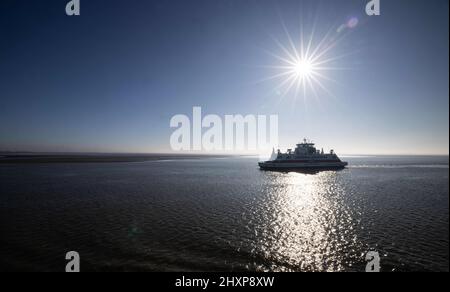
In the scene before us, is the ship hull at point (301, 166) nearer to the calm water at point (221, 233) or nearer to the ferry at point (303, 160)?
the ferry at point (303, 160)

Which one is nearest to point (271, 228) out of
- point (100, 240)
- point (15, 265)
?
point (100, 240)

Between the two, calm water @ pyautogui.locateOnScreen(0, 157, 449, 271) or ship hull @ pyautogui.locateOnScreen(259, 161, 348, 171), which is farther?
ship hull @ pyautogui.locateOnScreen(259, 161, 348, 171)

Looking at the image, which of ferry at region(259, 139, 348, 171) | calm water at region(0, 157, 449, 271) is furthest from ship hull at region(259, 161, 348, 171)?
calm water at region(0, 157, 449, 271)

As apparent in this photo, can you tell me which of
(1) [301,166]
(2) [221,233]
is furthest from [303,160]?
(2) [221,233]

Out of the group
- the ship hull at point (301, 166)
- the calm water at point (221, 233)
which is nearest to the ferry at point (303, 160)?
the ship hull at point (301, 166)

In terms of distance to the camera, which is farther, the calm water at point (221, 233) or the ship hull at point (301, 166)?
the ship hull at point (301, 166)

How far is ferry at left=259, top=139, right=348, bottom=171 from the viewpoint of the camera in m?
77.3

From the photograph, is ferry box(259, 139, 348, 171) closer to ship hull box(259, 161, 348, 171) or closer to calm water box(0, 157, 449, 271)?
ship hull box(259, 161, 348, 171)

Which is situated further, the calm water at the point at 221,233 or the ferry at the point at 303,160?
the ferry at the point at 303,160

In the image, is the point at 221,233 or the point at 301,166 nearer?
the point at 221,233

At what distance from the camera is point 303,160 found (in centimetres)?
7869

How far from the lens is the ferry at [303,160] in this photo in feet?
254

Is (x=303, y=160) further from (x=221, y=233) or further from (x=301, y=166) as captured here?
(x=221, y=233)

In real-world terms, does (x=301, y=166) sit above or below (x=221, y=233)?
above
